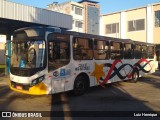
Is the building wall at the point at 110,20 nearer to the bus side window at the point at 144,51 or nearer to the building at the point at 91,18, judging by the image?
the bus side window at the point at 144,51

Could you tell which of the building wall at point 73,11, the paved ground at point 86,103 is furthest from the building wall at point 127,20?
the building wall at point 73,11

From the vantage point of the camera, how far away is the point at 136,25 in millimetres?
40062

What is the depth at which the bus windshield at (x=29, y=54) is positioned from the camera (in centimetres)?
999

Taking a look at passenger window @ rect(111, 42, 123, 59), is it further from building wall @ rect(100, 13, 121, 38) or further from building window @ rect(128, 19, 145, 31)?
building wall @ rect(100, 13, 121, 38)

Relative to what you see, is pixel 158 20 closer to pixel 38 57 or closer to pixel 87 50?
pixel 87 50

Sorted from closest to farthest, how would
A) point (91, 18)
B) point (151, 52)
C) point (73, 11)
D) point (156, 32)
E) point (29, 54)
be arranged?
point (29, 54) → point (151, 52) → point (156, 32) → point (73, 11) → point (91, 18)

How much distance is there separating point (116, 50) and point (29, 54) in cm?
624

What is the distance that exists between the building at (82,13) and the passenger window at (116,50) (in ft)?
194

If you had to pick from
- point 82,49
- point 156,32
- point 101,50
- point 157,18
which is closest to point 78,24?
point 157,18

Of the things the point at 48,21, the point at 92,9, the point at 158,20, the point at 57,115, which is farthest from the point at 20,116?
the point at 92,9

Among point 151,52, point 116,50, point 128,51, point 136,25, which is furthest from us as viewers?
point 136,25

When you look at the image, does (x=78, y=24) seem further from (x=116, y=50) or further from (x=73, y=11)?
(x=116, y=50)

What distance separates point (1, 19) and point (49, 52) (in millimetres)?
13907

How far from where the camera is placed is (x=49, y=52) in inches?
400
